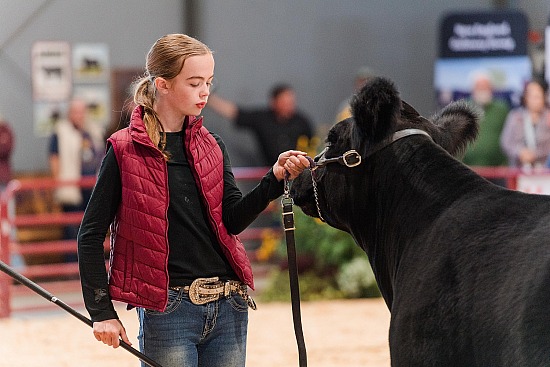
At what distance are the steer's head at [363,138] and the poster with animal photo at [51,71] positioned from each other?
9.19 metres

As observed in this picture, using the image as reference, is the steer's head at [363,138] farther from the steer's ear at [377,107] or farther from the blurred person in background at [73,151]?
the blurred person in background at [73,151]

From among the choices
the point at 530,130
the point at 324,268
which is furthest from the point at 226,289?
the point at 530,130

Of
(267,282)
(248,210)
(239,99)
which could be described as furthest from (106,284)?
(239,99)

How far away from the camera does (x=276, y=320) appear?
29.1 feet

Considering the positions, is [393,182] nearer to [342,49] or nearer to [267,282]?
[267,282]

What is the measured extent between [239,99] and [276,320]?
5.48 meters

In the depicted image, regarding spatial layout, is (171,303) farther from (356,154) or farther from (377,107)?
(377,107)

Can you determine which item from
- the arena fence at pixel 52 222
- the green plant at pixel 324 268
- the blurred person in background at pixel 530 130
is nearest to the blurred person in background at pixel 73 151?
the arena fence at pixel 52 222

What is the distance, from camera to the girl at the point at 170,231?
11.1 ft

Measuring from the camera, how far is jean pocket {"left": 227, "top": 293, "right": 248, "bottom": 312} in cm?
352

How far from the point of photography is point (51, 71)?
12570 millimetres

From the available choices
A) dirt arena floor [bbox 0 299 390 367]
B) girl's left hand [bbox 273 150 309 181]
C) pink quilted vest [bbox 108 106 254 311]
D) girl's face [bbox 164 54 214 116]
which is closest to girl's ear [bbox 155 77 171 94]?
girl's face [bbox 164 54 214 116]

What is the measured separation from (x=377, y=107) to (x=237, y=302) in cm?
83

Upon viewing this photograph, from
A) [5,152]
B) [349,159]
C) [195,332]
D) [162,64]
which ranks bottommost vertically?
[5,152]
